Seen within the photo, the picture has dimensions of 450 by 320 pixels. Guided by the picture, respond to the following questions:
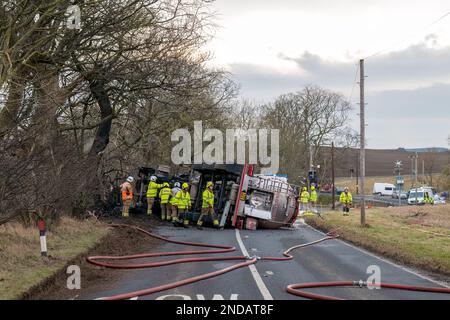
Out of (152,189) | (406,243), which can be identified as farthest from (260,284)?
(152,189)

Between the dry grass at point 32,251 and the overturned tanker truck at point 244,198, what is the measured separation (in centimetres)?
873

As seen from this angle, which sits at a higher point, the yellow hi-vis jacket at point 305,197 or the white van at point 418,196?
the yellow hi-vis jacket at point 305,197

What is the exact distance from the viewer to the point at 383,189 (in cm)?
10312

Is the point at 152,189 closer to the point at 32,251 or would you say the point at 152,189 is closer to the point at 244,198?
the point at 244,198

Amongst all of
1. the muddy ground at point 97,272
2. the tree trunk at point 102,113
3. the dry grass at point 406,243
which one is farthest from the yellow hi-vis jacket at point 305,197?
the muddy ground at point 97,272

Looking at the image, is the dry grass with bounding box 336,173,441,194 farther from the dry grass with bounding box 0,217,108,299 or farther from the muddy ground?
the dry grass with bounding box 0,217,108,299

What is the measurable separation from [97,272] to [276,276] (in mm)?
3683

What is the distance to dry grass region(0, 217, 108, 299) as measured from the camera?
1063 cm

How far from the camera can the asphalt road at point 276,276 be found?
1047 cm

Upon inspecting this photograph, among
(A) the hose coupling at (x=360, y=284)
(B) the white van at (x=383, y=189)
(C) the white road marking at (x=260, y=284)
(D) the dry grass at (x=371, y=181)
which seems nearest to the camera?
(C) the white road marking at (x=260, y=284)

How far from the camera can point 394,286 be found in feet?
37.1

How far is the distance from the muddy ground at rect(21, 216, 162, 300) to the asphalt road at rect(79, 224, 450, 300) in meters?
0.36

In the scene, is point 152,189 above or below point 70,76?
below

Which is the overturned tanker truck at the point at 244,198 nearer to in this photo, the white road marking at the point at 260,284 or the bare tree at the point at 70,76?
the bare tree at the point at 70,76
